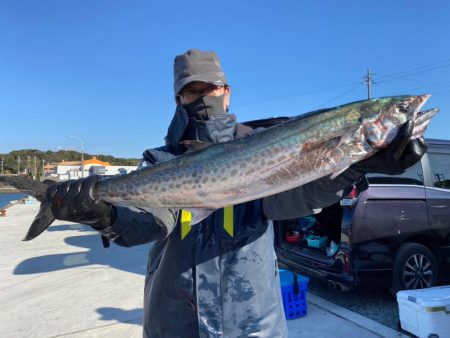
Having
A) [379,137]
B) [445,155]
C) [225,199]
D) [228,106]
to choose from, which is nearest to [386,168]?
[379,137]

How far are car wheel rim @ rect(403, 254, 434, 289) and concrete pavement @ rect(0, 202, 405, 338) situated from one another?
1074 mm

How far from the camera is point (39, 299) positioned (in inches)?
238

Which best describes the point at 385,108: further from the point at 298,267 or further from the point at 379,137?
the point at 298,267

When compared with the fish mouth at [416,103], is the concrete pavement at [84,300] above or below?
below

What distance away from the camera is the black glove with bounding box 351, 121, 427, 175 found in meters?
2.13

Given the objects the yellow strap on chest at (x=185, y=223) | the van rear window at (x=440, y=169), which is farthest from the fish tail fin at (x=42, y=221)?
the van rear window at (x=440, y=169)

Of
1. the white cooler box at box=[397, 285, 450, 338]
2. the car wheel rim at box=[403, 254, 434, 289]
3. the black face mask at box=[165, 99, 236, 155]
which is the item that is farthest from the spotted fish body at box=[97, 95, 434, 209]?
the car wheel rim at box=[403, 254, 434, 289]

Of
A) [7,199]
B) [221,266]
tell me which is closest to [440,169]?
[221,266]

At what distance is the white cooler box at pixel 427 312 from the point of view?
3.83m

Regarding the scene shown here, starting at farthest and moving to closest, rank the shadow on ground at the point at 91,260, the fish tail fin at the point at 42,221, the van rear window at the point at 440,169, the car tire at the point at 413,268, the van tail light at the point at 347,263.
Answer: the shadow on ground at the point at 91,260
the van rear window at the point at 440,169
the car tire at the point at 413,268
the van tail light at the point at 347,263
the fish tail fin at the point at 42,221

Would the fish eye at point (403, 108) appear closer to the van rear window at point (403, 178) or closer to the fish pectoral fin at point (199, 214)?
the fish pectoral fin at point (199, 214)

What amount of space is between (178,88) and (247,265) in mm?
1293

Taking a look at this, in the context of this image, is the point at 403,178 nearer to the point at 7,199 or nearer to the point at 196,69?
the point at 196,69

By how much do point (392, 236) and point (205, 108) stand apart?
3751mm
